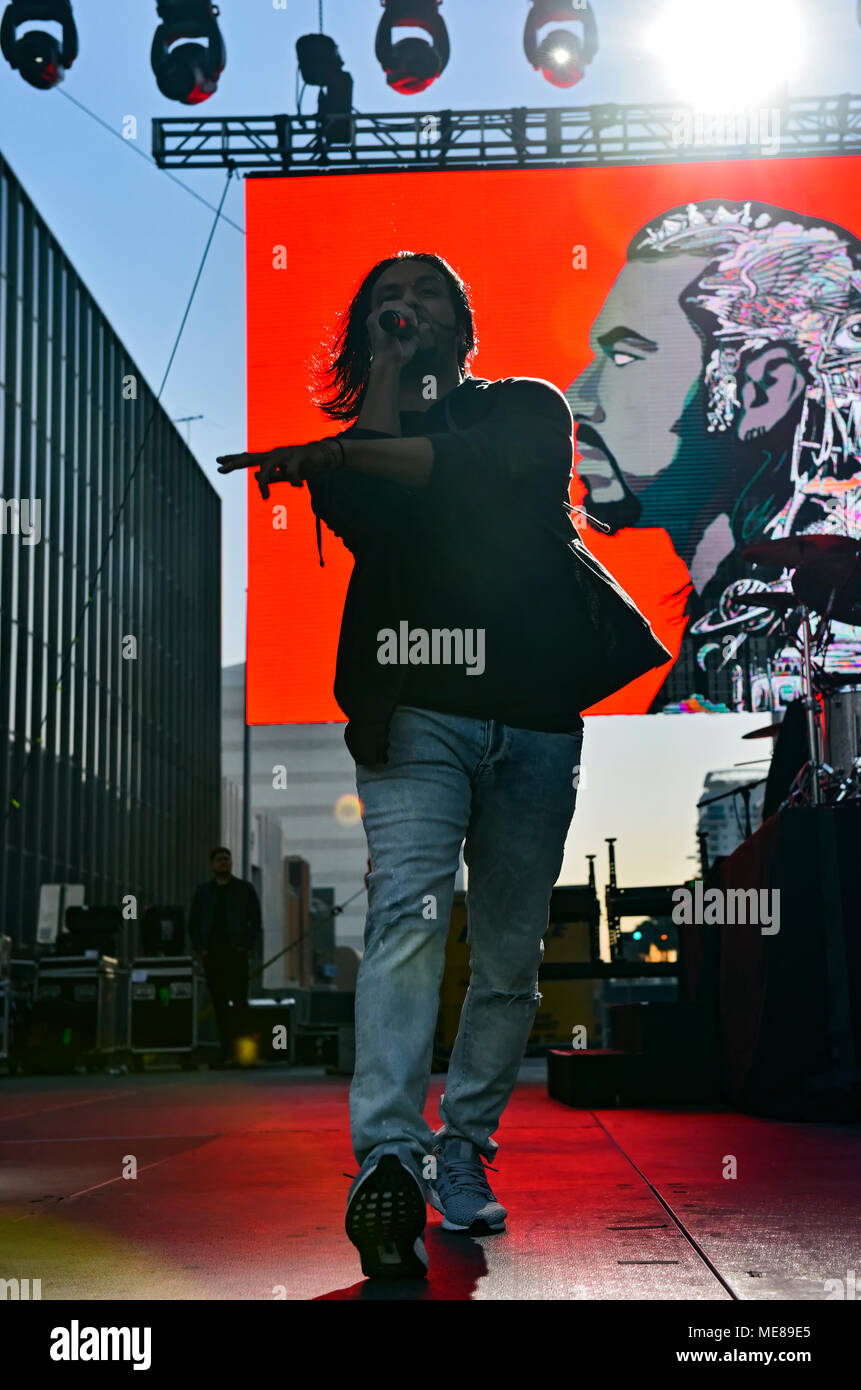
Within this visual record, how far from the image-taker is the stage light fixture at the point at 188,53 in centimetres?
887

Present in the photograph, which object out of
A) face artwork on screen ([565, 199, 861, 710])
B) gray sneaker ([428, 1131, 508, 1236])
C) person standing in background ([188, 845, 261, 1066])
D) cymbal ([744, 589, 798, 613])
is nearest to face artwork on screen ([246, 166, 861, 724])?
face artwork on screen ([565, 199, 861, 710])

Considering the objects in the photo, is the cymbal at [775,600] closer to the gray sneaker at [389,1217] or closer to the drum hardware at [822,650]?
the drum hardware at [822,650]

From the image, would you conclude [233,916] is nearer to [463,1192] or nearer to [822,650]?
[822,650]

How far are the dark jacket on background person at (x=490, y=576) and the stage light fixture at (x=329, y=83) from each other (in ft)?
30.4

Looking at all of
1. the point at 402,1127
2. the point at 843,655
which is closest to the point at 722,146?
the point at 843,655

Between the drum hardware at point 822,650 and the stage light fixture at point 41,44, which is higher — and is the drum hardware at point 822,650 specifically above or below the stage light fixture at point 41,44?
below

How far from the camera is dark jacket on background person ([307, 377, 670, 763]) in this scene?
2156 mm

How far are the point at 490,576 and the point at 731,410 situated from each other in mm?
7994

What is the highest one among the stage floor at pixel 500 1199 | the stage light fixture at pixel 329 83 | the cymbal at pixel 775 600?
the stage light fixture at pixel 329 83

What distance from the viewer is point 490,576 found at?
223 cm

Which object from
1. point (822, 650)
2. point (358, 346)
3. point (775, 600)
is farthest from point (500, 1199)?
point (775, 600)

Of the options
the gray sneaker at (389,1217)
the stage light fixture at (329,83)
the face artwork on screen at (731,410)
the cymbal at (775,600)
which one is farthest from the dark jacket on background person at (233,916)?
the gray sneaker at (389,1217)

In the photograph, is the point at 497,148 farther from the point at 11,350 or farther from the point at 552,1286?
the point at 11,350
